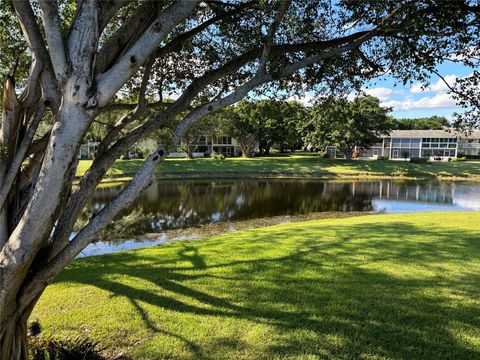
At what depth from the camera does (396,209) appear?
20156mm

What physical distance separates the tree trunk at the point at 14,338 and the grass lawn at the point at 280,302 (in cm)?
109

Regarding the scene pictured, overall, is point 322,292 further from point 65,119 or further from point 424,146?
point 424,146

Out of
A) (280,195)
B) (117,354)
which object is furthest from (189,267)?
(280,195)

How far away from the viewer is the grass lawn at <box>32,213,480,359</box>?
12.9ft

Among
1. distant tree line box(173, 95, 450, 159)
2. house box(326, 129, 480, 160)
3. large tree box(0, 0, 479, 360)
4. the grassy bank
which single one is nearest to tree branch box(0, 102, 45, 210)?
large tree box(0, 0, 479, 360)

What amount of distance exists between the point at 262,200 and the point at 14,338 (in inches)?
795

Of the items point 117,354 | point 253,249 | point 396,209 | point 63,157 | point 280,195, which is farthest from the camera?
point 280,195

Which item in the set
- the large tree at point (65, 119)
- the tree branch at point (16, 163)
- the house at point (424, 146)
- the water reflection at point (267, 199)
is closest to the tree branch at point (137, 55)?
the large tree at point (65, 119)

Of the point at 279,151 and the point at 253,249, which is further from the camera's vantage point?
the point at 279,151

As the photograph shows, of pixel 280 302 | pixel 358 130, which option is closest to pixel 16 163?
pixel 280 302

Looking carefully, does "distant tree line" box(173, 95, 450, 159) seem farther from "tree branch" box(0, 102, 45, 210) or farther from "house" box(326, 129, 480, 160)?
"tree branch" box(0, 102, 45, 210)

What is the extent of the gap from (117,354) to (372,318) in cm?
282

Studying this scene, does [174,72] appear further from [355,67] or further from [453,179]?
[453,179]

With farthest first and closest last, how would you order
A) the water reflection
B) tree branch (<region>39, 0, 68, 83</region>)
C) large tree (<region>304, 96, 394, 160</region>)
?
large tree (<region>304, 96, 394, 160</region>) < the water reflection < tree branch (<region>39, 0, 68, 83</region>)
